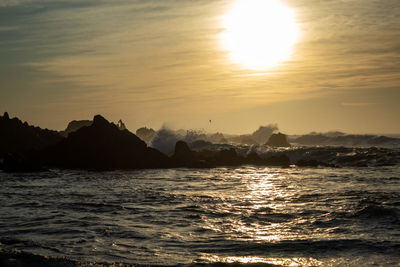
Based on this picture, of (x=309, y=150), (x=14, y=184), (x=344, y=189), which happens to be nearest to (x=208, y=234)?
(x=344, y=189)

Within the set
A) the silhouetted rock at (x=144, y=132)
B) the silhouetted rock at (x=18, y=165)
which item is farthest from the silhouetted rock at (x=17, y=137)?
the silhouetted rock at (x=144, y=132)

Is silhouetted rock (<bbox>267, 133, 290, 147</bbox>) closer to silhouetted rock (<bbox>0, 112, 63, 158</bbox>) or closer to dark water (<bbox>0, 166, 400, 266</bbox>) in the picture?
silhouetted rock (<bbox>0, 112, 63, 158</bbox>)

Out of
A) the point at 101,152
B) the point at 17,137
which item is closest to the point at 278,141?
the point at 101,152

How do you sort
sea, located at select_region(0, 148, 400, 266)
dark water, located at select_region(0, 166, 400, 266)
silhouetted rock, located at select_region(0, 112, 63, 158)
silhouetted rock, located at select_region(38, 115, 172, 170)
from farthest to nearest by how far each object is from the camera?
silhouetted rock, located at select_region(0, 112, 63, 158) < silhouetted rock, located at select_region(38, 115, 172, 170) < dark water, located at select_region(0, 166, 400, 266) < sea, located at select_region(0, 148, 400, 266)

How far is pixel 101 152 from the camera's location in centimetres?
4212

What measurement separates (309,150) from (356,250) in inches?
1928

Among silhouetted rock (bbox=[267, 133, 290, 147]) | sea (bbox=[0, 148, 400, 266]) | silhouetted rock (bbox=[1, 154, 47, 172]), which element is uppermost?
silhouetted rock (bbox=[267, 133, 290, 147])

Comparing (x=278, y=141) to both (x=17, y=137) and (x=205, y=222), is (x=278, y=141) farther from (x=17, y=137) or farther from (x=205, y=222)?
(x=205, y=222)

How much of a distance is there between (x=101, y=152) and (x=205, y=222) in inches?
1078

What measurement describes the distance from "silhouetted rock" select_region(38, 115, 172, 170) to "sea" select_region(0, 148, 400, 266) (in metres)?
11.7

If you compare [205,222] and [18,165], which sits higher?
[18,165]

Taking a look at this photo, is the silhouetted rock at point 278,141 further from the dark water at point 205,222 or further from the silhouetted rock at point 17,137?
the dark water at point 205,222

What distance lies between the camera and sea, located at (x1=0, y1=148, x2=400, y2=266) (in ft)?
37.8

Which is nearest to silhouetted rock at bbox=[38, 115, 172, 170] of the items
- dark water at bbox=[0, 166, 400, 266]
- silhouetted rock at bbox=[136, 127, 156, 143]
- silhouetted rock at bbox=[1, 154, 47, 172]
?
silhouetted rock at bbox=[1, 154, 47, 172]
